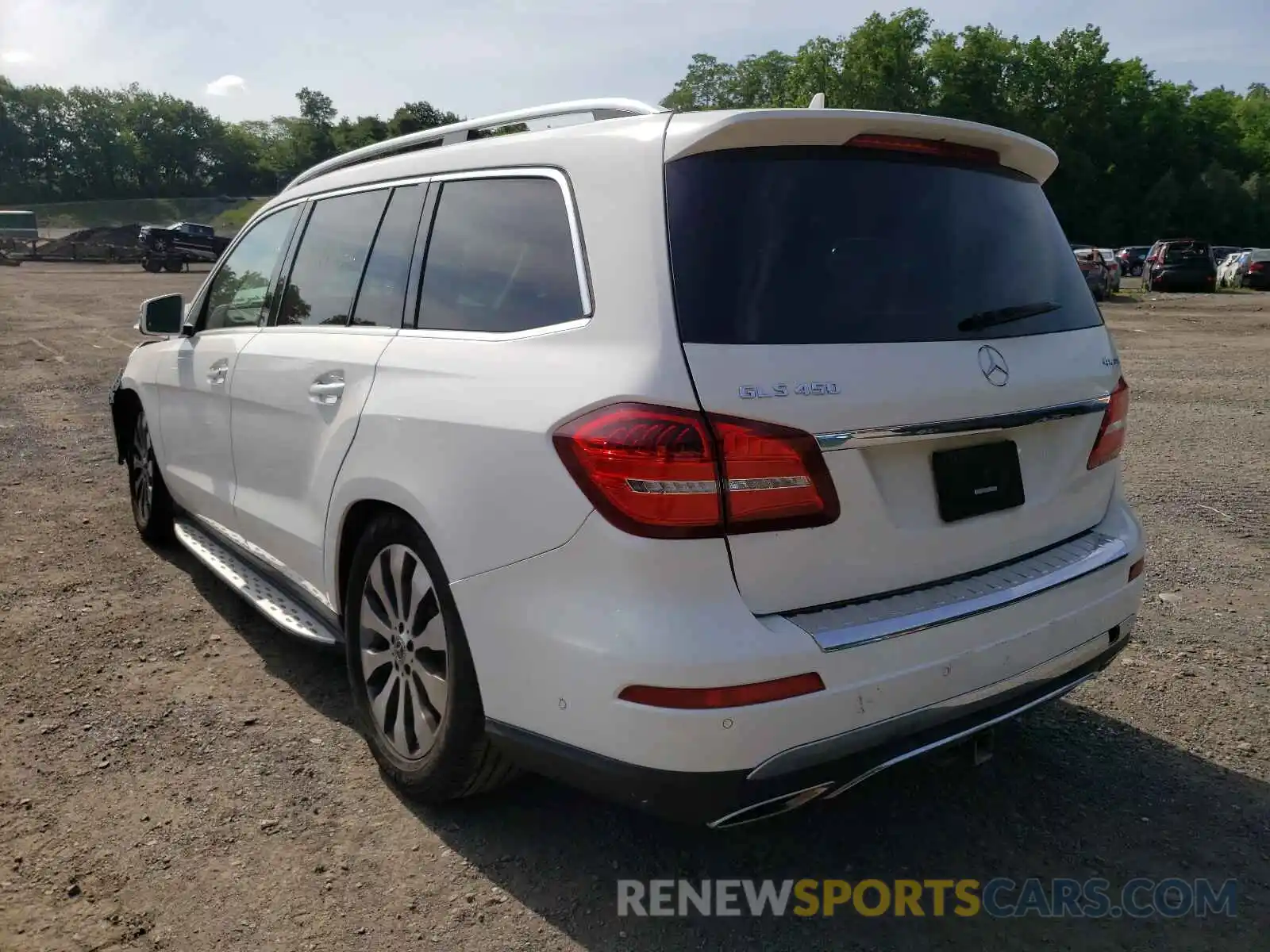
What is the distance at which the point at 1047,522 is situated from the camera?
2857mm

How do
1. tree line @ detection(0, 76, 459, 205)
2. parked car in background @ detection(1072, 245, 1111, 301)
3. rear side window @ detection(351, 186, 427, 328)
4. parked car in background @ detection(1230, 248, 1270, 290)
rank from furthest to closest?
tree line @ detection(0, 76, 459, 205) < parked car in background @ detection(1230, 248, 1270, 290) < parked car in background @ detection(1072, 245, 1111, 301) < rear side window @ detection(351, 186, 427, 328)

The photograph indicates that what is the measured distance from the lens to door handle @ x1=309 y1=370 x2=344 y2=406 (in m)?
3.29

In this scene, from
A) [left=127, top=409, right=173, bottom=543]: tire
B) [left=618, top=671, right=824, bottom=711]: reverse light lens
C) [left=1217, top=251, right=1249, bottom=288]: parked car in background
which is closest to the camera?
[left=618, top=671, right=824, bottom=711]: reverse light lens

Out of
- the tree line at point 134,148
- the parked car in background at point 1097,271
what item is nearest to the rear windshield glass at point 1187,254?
the parked car in background at point 1097,271

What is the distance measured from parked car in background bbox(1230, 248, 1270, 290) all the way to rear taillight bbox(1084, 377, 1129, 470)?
38.3 metres

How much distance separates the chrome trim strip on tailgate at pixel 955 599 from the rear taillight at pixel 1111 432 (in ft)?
0.78

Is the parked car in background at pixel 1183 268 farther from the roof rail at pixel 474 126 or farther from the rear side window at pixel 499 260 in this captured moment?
the rear side window at pixel 499 260

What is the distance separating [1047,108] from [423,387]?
87965 mm

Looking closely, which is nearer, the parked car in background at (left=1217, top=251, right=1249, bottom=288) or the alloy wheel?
the alloy wheel

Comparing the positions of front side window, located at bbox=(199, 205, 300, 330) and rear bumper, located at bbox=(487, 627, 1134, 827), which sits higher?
front side window, located at bbox=(199, 205, 300, 330)

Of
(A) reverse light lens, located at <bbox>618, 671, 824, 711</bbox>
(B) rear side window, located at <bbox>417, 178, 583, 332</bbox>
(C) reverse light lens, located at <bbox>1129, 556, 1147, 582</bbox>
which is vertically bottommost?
(C) reverse light lens, located at <bbox>1129, 556, 1147, 582</bbox>

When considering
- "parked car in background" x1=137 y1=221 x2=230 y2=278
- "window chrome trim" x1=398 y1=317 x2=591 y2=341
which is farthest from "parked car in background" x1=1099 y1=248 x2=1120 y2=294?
"parked car in background" x1=137 y1=221 x2=230 y2=278

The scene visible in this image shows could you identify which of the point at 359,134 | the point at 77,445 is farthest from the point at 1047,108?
the point at 77,445

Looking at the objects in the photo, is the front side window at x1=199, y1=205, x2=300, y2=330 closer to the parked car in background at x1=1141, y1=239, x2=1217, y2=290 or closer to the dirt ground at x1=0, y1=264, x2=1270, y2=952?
the dirt ground at x1=0, y1=264, x2=1270, y2=952
